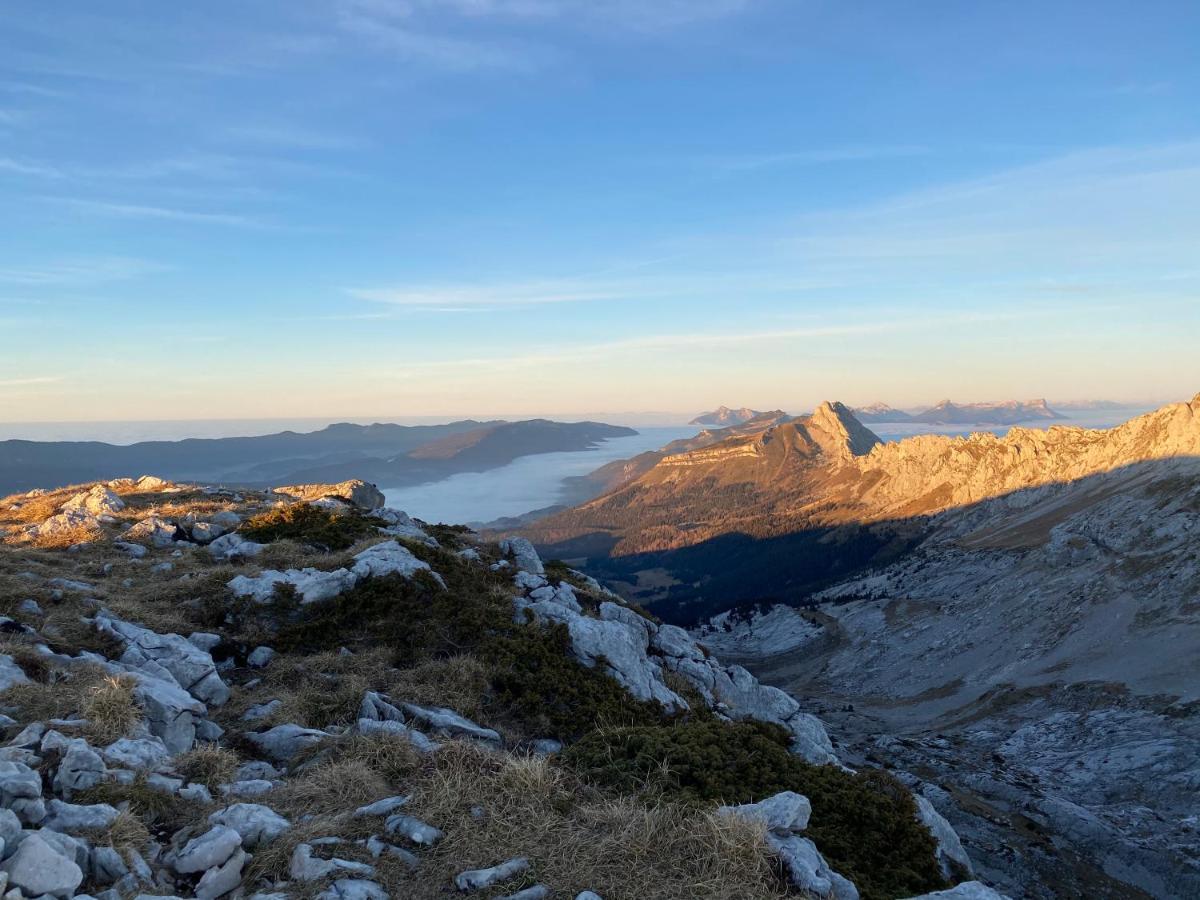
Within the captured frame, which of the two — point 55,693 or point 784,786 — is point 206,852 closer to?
point 55,693

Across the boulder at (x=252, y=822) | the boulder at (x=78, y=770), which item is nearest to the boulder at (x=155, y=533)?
the boulder at (x=78, y=770)

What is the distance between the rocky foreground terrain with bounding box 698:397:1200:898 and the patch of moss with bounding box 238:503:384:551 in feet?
105

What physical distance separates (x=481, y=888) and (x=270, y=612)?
1410cm

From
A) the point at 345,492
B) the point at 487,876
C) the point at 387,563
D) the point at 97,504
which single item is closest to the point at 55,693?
the point at 487,876

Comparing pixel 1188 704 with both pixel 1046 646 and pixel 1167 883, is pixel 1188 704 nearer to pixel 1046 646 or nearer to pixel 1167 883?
pixel 1046 646

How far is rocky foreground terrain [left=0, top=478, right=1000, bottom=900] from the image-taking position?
8328 millimetres

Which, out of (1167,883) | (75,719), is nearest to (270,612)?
(75,719)

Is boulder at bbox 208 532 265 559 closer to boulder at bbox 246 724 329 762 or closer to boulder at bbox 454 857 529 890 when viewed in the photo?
boulder at bbox 246 724 329 762

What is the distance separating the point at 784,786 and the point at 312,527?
874 inches

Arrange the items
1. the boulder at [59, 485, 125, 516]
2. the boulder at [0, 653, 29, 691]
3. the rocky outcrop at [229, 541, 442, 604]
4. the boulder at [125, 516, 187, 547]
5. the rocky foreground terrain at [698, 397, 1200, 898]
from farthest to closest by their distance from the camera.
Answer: the rocky foreground terrain at [698, 397, 1200, 898] < the boulder at [59, 485, 125, 516] < the boulder at [125, 516, 187, 547] < the rocky outcrop at [229, 541, 442, 604] < the boulder at [0, 653, 29, 691]

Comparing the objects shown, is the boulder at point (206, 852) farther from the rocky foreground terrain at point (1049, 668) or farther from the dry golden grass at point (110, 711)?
the rocky foreground terrain at point (1049, 668)

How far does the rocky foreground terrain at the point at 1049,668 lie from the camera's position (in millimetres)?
35500

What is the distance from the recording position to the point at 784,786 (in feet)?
41.8

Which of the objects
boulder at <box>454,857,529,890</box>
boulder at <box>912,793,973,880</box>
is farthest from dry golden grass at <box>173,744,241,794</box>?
boulder at <box>912,793,973,880</box>
